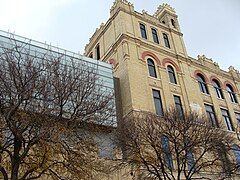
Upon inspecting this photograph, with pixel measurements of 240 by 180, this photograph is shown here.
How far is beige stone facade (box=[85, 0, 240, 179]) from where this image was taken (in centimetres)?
2683

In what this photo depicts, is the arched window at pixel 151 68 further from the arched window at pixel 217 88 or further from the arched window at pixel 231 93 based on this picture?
the arched window at pixel 231 93

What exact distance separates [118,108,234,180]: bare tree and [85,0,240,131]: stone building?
15.0ft

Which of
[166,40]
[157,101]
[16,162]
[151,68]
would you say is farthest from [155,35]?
[16,162]

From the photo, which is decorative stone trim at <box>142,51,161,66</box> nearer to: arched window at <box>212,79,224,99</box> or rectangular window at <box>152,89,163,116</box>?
rectangular window at <box>152,89,163,116</box>

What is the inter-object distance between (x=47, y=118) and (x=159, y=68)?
1765 centimetres

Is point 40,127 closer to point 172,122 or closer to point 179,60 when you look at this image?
point 172,122

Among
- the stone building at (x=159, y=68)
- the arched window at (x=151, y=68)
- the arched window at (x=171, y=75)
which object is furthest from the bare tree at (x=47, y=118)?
the arched window at (x=171, y=75)

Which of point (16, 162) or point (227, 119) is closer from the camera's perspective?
point (16, 162)

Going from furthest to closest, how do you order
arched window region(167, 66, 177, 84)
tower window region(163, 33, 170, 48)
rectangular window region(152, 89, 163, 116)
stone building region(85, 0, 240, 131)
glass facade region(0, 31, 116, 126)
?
tower window region(163, 33, 170, 48) < arched window region(167, 66, 177, 84) < stone building region(85, 0, 240, 131) < rectangular window region(152, 89, 163, 116) < glass facade region(0, 31, 116, 126)

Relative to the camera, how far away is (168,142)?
20.7 m

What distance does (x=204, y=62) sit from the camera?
34.8 m

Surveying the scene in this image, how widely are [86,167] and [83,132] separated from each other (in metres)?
1.73

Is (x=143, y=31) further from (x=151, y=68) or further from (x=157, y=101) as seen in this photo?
(x=157, y=101)

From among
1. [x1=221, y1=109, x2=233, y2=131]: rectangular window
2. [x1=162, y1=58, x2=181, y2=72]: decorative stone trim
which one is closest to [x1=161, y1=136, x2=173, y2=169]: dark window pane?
[x1=162, y1=58, x2=181, y2=72]: decorative stone trim
